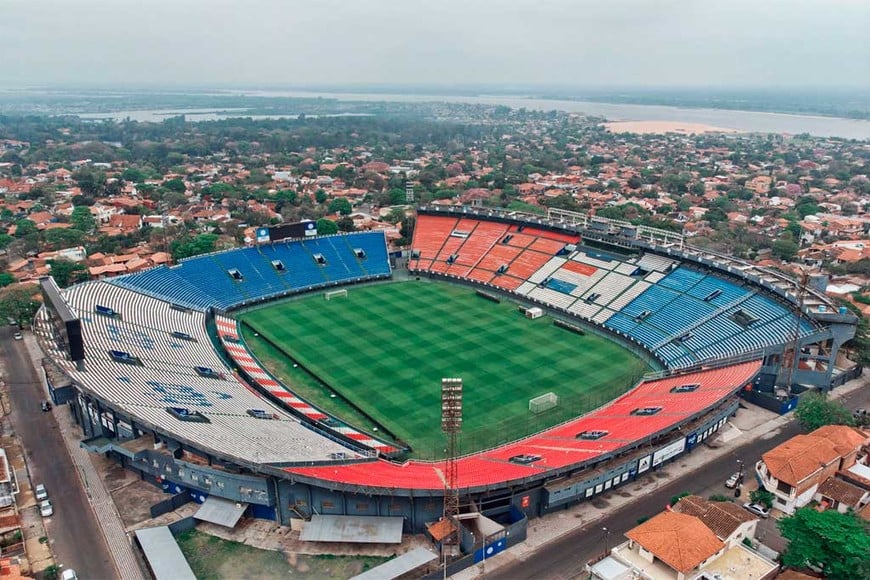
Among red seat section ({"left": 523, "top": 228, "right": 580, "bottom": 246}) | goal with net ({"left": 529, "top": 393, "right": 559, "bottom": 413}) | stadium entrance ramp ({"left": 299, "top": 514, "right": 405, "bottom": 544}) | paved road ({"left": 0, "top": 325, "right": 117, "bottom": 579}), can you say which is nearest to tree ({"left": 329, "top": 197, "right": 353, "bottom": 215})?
red seat section ({"left": 523, "top": 228, "right": 580, "bottom": 246})

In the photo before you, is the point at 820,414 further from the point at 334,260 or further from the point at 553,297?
the point at 334,260

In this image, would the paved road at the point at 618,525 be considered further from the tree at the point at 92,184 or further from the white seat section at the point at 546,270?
the tree at the point at 92,184

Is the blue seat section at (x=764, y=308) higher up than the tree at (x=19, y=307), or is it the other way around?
the blue seat section at (x=764, y=308)

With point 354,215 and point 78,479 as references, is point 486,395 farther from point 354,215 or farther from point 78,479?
point 354,215

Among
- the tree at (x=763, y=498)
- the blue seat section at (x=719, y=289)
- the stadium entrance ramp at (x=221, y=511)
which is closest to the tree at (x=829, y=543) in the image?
the tree at (x=763, y=498)

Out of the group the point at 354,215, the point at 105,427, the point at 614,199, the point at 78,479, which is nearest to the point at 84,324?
the point at 105,427

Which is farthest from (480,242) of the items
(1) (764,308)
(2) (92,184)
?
(2) (92,184)
